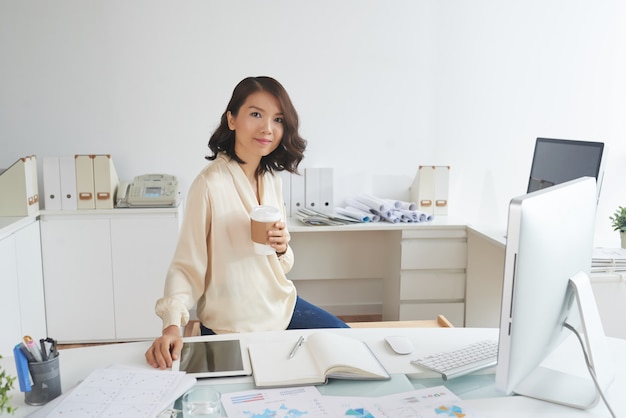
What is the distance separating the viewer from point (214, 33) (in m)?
3.71

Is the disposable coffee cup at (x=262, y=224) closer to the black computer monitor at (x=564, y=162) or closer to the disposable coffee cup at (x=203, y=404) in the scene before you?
the disposable coffee cup at (x=203, y=404)

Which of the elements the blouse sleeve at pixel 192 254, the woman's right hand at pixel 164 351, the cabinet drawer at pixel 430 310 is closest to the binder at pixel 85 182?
the blouse sleeve at pixel 192 254

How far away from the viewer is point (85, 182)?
3.46 m

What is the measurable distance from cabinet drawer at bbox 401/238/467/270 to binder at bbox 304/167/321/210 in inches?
24.1

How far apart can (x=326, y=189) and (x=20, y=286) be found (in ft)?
5.90

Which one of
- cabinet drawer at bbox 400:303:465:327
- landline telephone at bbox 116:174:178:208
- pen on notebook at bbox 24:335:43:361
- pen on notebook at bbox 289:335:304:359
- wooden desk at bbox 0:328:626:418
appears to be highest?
landline telephone at bbox 116:174:178:208

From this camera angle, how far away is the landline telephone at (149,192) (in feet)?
11.4

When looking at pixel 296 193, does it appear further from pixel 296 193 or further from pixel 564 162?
pixel 564 162

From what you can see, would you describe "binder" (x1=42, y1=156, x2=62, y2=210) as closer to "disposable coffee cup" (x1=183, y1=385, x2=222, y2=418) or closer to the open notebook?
the open notebook

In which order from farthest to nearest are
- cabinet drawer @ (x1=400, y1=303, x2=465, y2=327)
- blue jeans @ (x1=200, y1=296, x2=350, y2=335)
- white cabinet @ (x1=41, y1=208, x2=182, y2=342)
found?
1. cabinet drawer @ (x1=400, y1=303, x2=465, y2=327)
2. white cabinet @ (x1=41, y1=208, x2=182, y2=342)
3. blue jeans @ (x1=200, y1=296, x2=350, y2=335)

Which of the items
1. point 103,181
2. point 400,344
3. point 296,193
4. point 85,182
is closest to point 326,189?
point 296,193

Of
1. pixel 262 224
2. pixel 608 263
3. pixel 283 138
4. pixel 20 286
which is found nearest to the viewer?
pixel 262 224

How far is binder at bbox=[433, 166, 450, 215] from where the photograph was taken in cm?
374

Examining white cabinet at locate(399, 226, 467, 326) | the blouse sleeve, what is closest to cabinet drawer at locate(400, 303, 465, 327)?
white cabinet at locate(399, 226, 467, 326)
